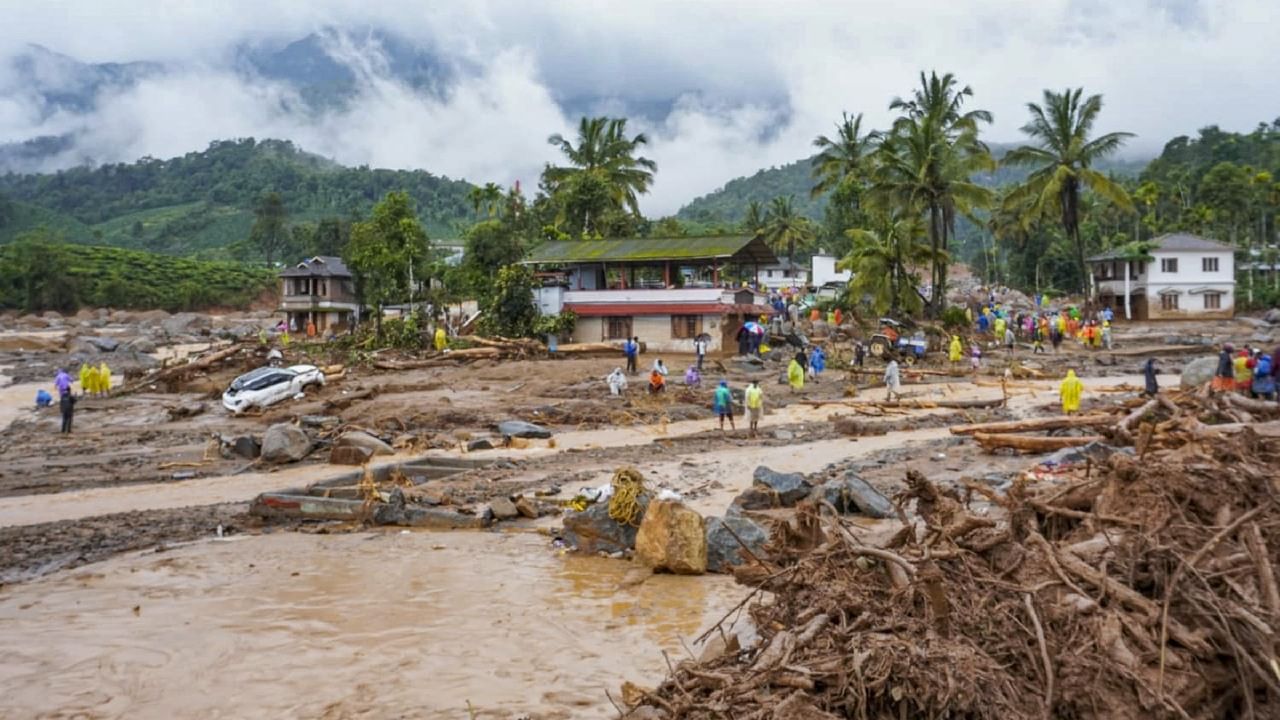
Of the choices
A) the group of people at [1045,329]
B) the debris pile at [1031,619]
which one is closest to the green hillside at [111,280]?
the group of people at [1045,329]

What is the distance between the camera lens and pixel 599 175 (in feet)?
177

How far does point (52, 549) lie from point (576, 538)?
754 centimetres

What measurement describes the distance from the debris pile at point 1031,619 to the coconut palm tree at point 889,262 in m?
34.6

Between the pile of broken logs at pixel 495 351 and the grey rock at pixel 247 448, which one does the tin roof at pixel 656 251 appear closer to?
the pile of broken logs at pixel 495 351

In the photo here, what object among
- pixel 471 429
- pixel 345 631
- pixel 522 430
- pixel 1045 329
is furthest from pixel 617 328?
pixel 345 631

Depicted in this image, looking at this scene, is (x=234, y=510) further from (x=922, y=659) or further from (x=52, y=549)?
(x=922, y=659)

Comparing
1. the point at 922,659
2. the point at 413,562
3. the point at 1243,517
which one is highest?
the point at 1243,517

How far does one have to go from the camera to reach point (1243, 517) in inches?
225

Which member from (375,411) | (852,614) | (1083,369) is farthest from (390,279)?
Result: (852,614)

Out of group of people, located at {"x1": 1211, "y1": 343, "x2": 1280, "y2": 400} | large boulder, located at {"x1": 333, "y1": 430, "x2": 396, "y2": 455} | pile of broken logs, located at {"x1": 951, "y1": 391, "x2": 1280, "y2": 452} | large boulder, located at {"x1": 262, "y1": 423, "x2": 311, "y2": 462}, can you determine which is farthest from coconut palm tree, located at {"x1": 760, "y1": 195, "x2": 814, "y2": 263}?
large boulder, located at {"x1": 262, "y1": 423, "x2": 311, "y2": 462}

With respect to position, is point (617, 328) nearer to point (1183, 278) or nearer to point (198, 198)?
point (1183, 278)

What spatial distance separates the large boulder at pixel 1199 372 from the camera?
23.9 m

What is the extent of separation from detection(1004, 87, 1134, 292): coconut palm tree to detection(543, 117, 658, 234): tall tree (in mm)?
22544

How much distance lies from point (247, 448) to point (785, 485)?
1288 centimetres
